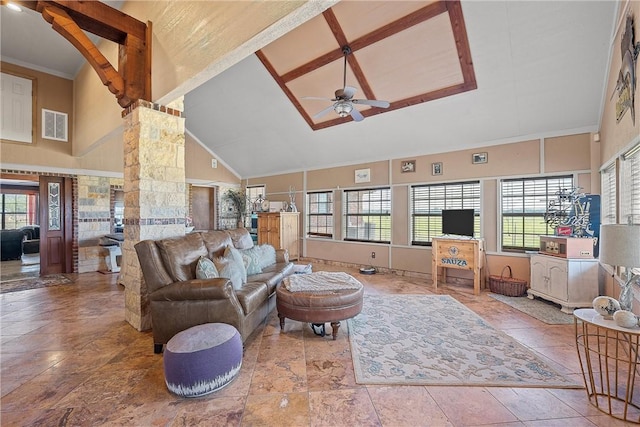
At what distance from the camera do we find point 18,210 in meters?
10.2

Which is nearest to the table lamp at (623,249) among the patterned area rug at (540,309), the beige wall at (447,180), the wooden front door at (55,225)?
the patterned area rug at (540,309)

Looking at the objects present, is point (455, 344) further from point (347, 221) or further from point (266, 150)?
point (266, 150)

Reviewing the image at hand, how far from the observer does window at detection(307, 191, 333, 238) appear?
7235mm

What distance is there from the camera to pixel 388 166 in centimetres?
605

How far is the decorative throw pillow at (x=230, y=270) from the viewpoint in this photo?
114 inches

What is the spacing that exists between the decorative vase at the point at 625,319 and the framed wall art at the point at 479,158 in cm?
365

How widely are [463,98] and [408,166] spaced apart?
5.71 ft

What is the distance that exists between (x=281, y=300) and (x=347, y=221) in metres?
4.17

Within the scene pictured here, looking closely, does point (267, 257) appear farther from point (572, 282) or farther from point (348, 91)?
point (572, 282)

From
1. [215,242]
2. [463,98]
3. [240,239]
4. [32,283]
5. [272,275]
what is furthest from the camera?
[32,283]

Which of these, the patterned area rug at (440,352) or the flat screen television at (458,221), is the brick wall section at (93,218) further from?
the flat screen television at (458,221)

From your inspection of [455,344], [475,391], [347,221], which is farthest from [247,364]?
[347,221]

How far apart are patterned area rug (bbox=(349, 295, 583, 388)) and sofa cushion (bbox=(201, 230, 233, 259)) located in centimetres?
183

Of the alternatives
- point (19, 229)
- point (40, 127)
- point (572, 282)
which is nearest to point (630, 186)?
point (572, 282)
